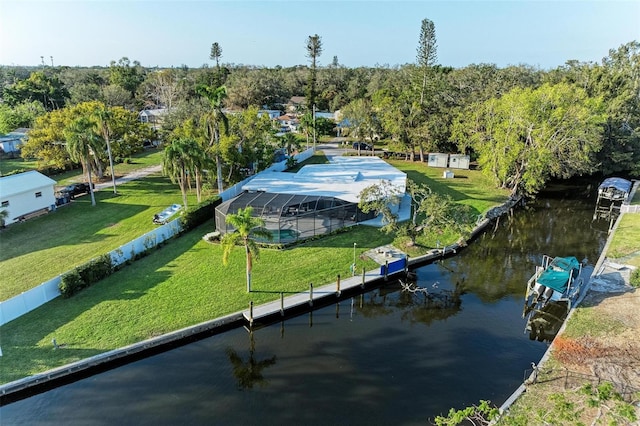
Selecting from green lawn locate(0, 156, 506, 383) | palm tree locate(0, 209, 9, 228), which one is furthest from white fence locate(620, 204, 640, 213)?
palm tree locate(0, 209, 9, 228)

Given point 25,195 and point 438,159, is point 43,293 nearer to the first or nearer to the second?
point 25,195

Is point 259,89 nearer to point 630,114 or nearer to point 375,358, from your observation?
point 630,114

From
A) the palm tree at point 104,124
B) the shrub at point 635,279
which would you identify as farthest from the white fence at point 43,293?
the shrub at point 635,279

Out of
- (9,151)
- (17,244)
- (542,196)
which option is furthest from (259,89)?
(17,244)

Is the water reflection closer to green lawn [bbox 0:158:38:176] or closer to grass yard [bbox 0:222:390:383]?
grass yard [bbox 0:222:390:383]

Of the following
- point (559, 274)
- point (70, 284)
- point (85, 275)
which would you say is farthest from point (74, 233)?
point (559, 274)

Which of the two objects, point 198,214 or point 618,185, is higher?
point 618,185
